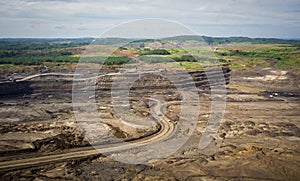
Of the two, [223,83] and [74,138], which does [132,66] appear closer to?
[223,83]

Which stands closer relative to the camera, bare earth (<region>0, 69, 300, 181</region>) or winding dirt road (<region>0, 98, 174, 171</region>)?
bare earth (<region>0, 69, 300, 181</region>)

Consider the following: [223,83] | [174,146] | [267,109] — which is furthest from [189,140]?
[223,83]

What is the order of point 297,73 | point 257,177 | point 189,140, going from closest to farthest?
point 257,177 → point 189,140 → point 297,73

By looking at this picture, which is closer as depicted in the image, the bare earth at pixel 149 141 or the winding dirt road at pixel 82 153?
the bare earth at pixel 149 141

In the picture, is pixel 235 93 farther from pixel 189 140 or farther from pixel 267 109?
pixel 189 140

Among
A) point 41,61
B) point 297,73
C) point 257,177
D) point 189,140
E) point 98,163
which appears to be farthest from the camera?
point 41,61

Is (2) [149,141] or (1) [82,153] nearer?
(1) [82,153]

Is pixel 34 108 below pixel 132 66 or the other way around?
below

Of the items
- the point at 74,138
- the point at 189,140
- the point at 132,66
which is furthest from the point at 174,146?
the point at 132,66

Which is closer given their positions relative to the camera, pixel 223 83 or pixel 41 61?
pixel 223 83
